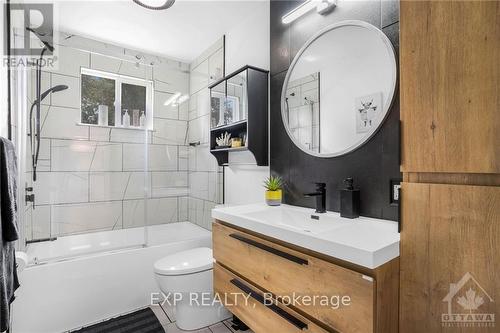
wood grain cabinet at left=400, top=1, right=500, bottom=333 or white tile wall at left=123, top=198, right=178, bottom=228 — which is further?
white tile wall at left=123, top=198, right=178, bottom=228

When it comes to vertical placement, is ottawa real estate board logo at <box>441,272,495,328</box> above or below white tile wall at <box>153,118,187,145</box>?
below

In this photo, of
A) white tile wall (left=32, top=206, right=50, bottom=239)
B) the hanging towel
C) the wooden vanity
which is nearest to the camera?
the wooden vanity

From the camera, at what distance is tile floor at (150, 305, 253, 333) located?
1.79 meters

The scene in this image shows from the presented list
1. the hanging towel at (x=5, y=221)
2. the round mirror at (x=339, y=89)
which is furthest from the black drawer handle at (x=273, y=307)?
the hanging towel at (x=5, y=221)

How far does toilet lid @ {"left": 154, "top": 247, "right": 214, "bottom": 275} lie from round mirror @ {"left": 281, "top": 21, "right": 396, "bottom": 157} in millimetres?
1098

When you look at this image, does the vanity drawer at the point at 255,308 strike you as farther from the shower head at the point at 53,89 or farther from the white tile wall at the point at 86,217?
the shower head at the point at 53,89

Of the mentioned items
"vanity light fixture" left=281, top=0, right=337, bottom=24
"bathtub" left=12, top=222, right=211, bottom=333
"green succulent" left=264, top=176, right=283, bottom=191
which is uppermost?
"vanity light fixture" left=281, top=0, right=337, bottom=24

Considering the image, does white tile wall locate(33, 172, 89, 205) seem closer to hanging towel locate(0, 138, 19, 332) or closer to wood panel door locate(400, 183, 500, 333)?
hanging towel locate(0, 138, 19, 332)

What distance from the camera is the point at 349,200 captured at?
4.48 ft

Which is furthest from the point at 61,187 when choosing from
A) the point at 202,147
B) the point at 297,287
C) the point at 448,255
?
the point at 448,255

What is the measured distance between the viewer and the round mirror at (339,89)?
132cm

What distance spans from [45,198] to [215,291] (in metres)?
1.90

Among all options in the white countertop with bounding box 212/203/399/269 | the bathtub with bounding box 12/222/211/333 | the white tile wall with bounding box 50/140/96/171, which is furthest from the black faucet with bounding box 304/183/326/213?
the white tile wall with bounding box 50/140/96/171

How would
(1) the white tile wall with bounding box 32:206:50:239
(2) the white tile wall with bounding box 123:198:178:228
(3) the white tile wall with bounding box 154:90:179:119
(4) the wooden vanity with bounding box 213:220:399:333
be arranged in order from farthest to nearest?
(3) the white tile wall with bounding box 154:90:179:119 → (2) the white tile wall with bounding box 123:198:178:228 → (1) the white tile wall with bounding box 32:206:50:239 → (4) the wooden vanity with bounding box 213:220:399:333
